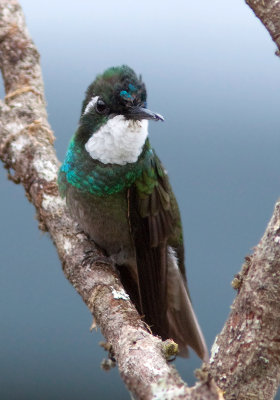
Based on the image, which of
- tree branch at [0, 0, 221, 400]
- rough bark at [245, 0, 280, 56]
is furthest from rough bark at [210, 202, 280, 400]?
rough bark at [245, 0, 280, 56]

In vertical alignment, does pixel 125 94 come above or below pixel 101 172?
above

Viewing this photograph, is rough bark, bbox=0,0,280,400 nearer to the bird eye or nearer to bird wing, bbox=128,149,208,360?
bird wing, bbox=128,149,208,360

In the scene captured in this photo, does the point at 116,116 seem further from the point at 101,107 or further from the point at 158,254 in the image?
the point at 158,254

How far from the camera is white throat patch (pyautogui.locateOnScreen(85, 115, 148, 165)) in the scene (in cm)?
255

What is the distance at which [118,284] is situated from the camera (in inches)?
99.4

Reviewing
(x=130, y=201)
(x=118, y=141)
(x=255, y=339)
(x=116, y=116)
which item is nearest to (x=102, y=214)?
(x=130, y=201)

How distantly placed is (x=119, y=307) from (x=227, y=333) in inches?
24.1

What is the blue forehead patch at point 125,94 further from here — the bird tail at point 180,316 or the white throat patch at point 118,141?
the bird tail at point 180,316

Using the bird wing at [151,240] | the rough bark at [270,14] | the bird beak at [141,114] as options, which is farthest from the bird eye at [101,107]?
the rough bark at [270,14]

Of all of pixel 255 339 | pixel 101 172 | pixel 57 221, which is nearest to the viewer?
pixel 255 339

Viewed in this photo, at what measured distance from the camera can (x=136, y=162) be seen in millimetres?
2715

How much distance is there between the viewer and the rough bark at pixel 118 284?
1.70 metres

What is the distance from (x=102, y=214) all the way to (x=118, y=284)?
386 millimetres

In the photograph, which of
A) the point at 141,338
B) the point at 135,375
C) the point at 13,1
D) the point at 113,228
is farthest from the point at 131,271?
the point at 13,1
